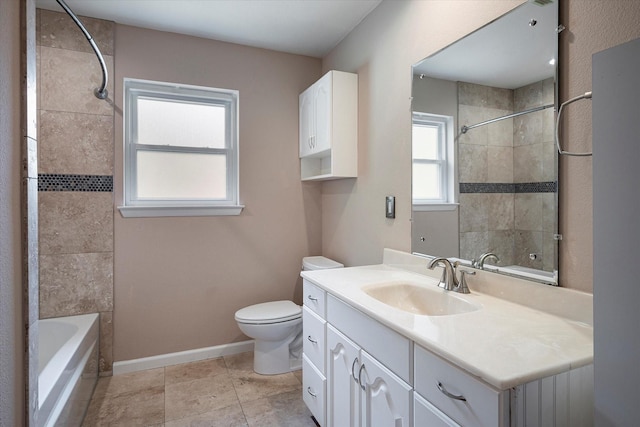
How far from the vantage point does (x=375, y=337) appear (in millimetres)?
1286

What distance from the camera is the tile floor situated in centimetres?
199

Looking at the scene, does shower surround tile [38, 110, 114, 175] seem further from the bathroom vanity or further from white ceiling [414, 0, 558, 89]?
white ceiling [414, 0, 558, 89]

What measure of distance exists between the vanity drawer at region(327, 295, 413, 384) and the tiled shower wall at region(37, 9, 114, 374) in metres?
1.83

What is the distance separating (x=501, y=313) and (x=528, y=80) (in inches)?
35.2

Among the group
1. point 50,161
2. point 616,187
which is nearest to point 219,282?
point 50,161

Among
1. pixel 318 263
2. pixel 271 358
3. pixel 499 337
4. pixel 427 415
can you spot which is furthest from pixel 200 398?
pixel 499 337

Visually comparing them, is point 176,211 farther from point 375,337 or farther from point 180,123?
point 375,337

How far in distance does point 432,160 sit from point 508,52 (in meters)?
0.58

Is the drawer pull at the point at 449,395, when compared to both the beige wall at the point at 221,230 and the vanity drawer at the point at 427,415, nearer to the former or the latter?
the vanity drawer at the point at 427,415

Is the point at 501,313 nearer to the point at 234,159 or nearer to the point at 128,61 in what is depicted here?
the point at 234,159

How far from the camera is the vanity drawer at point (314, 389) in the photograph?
174 centimetres

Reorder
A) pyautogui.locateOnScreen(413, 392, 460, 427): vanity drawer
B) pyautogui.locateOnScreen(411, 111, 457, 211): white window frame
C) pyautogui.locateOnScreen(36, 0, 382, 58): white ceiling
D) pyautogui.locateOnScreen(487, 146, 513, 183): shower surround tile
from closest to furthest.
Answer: pyautogui.locateOnScreen(413, 392, 460, 427): vanity drawer → pyautogui.locateOnScreen(487, 146, 513, 183): shower surround tile → pyautogui.locateOnScreen(411, 111, 457, 211): white window frame → pyautogui.locateOnScreen(36, 0, 382, 58): white ceiling

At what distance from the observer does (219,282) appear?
2.80 metres

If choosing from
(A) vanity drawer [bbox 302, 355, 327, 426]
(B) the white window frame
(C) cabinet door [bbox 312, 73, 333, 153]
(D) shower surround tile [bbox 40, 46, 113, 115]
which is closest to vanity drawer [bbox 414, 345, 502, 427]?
(A) vanity drawer [bbox 302, 355, 327, 426]
